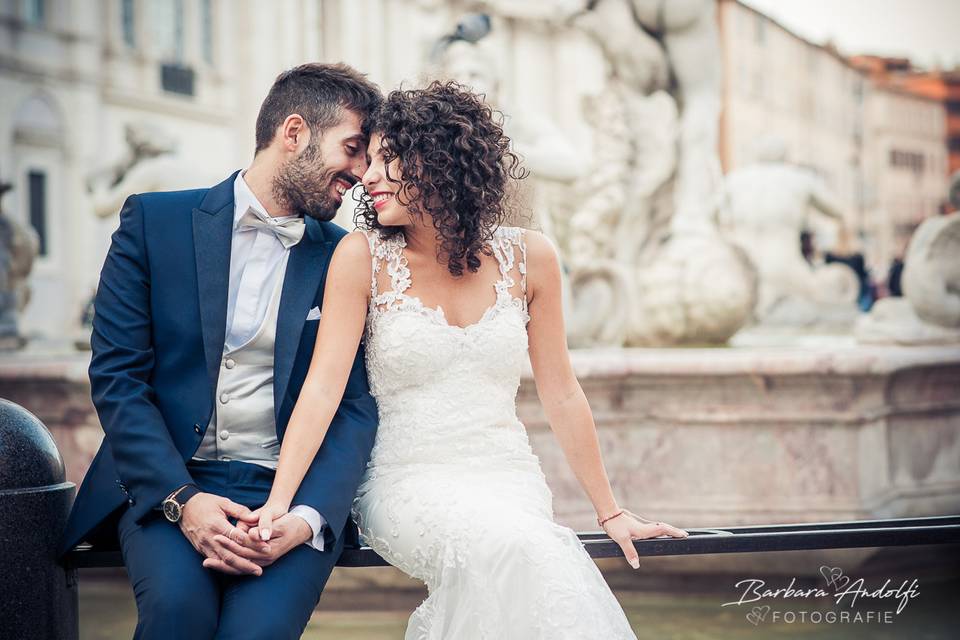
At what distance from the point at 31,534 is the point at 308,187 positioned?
1.09m

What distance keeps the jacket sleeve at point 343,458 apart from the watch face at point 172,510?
26 centimetres

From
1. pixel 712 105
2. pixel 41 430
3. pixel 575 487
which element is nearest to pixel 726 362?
pixel 575 487

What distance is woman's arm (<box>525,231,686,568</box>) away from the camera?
304 centimetres

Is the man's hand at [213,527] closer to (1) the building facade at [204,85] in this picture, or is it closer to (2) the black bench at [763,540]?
(2) the black bench at [763,540]

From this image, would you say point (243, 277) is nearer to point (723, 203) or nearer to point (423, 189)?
point (423, 189)

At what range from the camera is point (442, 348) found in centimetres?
304

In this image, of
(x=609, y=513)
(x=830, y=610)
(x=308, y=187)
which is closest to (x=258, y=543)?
(x=609, y=513)

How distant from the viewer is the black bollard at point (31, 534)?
2.65 m

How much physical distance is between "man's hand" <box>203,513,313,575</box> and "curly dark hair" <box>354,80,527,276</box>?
802mm

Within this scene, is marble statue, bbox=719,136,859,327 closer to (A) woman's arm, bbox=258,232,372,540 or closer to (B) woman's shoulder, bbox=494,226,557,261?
(B) woman's shoulder, bbox=494,226,557,261

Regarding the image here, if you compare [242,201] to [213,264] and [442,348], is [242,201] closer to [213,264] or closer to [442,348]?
[213,264]

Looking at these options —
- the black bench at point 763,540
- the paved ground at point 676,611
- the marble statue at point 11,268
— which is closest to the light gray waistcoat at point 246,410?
Answer: the black bench at point 763,540

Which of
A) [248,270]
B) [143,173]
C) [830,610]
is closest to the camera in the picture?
[248,270]

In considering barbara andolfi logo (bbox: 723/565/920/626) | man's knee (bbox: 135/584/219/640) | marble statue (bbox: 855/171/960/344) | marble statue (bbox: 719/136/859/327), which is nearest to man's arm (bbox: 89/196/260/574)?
man's knee (bbox: 135/584/219/640)
